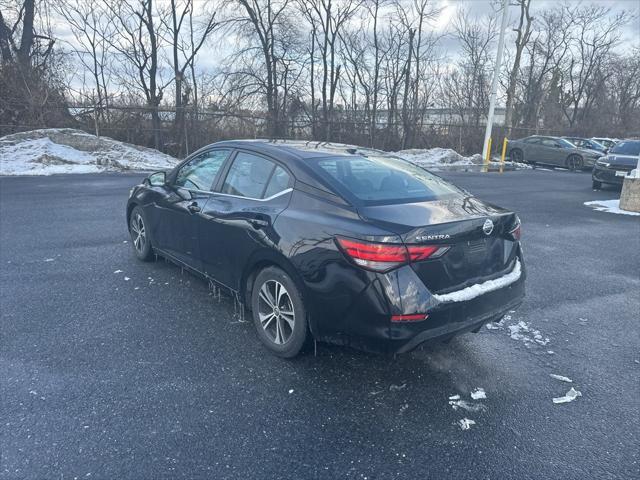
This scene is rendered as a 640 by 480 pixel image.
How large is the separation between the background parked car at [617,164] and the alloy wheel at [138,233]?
13.4 metres

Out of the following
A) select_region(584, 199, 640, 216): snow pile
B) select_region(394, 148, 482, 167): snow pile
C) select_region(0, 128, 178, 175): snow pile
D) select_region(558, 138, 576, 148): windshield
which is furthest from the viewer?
select_region(394, 148, 482, 167): snow pile

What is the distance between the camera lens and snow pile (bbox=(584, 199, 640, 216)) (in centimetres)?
1025

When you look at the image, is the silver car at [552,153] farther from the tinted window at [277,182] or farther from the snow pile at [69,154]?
the tinted window at [277,182]

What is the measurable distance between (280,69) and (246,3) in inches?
151

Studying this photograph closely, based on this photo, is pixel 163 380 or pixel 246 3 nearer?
pixel 163 380

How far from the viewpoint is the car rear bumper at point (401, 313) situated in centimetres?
269

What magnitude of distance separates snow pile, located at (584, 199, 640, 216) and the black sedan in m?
8.56

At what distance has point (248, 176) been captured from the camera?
12.4ft

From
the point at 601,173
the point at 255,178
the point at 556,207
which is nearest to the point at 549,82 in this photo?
the point at 601,173

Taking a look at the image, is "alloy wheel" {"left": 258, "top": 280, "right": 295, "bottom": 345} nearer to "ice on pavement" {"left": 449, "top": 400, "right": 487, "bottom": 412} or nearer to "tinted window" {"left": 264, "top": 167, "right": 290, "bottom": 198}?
"tinted window" {"left": 264, "top": 167, "right": 290, "bottom": 198}

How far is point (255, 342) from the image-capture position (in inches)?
141

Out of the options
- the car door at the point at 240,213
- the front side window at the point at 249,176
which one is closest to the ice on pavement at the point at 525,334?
the car door at the point at 240,213

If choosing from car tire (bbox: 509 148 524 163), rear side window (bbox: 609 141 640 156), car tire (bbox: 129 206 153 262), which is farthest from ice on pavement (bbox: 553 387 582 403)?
car tire (bbox: 509 148 524 163)

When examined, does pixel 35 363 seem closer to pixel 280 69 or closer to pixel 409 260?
pixel 409 260
